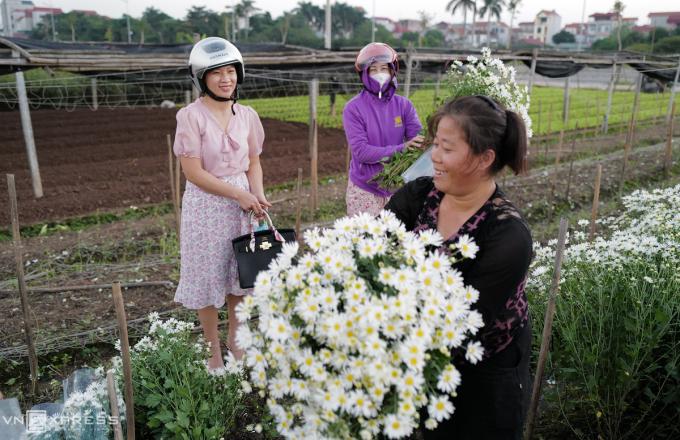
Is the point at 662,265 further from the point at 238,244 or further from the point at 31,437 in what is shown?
the point at 31,437

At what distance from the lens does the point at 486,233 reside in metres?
1.65

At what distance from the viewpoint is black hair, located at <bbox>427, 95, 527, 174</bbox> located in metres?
1.63

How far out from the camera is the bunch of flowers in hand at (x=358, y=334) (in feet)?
3.91

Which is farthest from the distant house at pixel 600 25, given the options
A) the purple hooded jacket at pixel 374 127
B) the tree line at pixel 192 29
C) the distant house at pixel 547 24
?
the purple hooded jacket at pixel 374 127

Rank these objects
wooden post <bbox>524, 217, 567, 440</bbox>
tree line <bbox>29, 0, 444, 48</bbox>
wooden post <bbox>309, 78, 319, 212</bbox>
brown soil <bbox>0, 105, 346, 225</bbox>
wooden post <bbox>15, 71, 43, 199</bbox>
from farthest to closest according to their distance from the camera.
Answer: tree line <bbox>29, 0, 444, 48</bbox> < brown soil <bbox>0, 105, 346, 225</bbox> < wooden post <bbox>15, 71, 43, 199</bbox> < wooden post <bbox>309, 78, 319, 212</bbox> < wooden post <bbox>524, 217, 567, 440</bbox>

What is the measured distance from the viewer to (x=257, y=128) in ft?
9.50

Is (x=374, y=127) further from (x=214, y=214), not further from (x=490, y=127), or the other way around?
(x=490, y=127)

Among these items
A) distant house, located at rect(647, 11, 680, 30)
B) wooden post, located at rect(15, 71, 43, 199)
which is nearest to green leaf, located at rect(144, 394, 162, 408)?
wooden post, located at rect(15, 71, 43, 199)

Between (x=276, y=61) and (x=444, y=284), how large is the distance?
29.0 ft

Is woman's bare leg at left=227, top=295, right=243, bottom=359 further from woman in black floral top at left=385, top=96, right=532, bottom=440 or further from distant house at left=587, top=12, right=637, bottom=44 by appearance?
distant house at left=587, top=12, right=637, bottom=44

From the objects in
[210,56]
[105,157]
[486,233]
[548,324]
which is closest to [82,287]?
[210,56]

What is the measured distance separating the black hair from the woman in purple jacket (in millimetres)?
1293

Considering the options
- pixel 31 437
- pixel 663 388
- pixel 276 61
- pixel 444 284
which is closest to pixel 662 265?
pixel 663 388

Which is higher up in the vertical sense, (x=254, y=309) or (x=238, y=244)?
(x=254, y=309)
